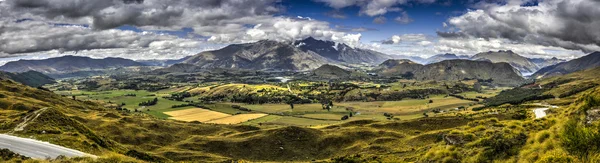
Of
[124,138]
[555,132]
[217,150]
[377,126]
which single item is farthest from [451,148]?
[124,138]

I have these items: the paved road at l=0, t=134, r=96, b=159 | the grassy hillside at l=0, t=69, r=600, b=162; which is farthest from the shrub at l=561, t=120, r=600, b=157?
the paved road at l=0, t=134, r=96, b=159

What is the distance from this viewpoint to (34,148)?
1864 inches

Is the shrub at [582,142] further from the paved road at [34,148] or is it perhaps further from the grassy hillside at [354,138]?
the paved road at [34,148]

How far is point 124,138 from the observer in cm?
11056

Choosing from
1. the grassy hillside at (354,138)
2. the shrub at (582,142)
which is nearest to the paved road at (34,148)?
the grassy hillside at (354,138)

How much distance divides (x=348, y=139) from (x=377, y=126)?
69.4 feet

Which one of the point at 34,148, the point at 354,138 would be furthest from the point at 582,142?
the point at 354,138

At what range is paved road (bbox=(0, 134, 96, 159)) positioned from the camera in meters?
43.8

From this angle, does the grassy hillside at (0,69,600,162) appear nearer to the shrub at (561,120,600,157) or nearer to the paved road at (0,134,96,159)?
the shrub at (561,120,600,157)

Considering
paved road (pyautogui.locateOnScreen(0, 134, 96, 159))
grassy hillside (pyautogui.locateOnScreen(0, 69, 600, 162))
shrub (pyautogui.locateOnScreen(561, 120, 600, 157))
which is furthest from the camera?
paved road (pyautogui.locateOnScreen(0, 134, 96, 159))

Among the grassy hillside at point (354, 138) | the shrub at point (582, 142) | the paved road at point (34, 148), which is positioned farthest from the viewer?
the paved road at point (34, 148)

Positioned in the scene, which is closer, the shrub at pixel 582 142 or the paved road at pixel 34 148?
the shrub at pixel 582 142

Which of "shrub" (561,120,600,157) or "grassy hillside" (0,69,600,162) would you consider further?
"grassy hillside" (0,69,600,162)

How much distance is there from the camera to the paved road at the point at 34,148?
4378 centimetres
